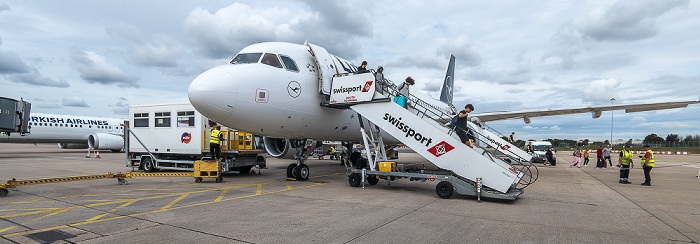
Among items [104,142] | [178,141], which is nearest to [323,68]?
[178,141]

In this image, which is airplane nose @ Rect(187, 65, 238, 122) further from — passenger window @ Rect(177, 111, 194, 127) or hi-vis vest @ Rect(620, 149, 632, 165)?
hi-vis vest @ Rect(620, 149, 632, 165)

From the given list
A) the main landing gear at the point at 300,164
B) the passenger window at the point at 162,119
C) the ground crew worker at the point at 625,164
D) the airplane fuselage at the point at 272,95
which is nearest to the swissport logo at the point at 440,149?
the airplane fuselage at the point at 272,95

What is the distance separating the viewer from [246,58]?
358 inches

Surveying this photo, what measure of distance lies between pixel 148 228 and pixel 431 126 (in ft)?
20.4

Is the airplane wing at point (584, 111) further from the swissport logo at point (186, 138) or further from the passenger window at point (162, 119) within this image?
the passenger window at point (162, 119)

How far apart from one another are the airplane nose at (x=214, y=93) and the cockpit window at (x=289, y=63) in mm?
1607

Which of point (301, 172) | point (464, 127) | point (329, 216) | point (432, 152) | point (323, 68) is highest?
point (323, 68)

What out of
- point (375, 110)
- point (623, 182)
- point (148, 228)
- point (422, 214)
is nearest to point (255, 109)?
point (375, 110)

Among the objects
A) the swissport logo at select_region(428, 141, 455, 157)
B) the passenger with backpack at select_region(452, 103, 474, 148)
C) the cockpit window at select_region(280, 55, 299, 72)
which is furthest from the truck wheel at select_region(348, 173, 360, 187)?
the cockpit window at select_region(280, 55, 299, 72)

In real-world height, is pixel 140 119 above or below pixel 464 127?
above

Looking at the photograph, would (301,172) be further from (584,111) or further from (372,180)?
(584,111)

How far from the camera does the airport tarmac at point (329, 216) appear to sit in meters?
4.88

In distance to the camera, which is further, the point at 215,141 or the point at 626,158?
the point at 626,158

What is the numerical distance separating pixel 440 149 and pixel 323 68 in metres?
3.91
